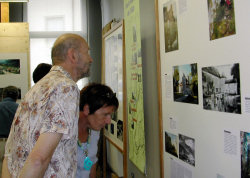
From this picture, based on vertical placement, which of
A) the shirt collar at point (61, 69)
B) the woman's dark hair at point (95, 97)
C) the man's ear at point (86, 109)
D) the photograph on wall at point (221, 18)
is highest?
the photograph on wall at point (221, 18)

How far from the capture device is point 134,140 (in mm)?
2449

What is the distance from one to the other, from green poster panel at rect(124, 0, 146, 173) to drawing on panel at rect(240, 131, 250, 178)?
1079 millimetres

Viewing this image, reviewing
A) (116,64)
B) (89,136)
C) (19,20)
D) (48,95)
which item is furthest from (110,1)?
(48,95)

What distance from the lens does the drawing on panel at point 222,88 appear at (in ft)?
3.83

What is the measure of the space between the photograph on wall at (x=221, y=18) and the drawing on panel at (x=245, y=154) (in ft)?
1.43

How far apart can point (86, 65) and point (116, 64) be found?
1.41 m

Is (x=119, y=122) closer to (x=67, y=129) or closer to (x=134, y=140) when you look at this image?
(x=134, y=140)

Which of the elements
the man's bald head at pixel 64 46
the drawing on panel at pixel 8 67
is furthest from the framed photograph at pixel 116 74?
the drawing on panel at pixel 8 67

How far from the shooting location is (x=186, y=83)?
157cm

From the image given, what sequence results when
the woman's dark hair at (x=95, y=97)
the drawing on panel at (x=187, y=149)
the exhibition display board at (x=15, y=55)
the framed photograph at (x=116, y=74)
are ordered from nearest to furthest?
the drawing on panel at (x=187, y=149), the woman's dark hair at (x=95, y=97), the framed photograph at (x=116, y=74), the exhibition display board at (x=15, y=55)

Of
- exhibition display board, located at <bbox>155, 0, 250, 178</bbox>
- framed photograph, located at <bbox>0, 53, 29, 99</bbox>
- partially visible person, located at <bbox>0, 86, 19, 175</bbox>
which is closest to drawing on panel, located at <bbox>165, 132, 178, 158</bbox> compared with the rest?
exhibition display board, located at <bbox>155, 0, 250, 178</bbox>

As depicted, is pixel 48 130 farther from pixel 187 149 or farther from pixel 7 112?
pixel 7 112

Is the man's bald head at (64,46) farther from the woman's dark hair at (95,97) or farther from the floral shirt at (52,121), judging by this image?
the woman's dark hair at (95,97)

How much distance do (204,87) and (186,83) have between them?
0.18m
